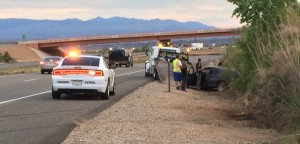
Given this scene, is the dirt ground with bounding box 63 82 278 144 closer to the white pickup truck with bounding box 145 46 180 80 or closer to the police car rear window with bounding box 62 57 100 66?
the police car rear window with bounding box 62 57 100 66

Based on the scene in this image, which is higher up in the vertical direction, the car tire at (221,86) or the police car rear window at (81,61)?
the police car rear window at (81,61)

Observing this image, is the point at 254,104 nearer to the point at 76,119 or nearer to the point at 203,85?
the point at 76,119

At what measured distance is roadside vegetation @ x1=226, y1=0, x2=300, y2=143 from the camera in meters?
11.7

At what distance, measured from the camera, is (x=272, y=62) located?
14234 mm

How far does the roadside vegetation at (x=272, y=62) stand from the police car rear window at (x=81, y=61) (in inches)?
207

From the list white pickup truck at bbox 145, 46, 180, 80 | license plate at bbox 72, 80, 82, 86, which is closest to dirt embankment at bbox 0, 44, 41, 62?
white pickup truck at bbox 145, 46, 180, 80

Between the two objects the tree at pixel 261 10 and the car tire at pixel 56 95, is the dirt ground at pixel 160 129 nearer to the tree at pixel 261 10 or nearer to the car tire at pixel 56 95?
the car tire at pixel 56 95

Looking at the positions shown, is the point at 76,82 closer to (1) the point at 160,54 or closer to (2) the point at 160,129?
(2) the point at 160,129

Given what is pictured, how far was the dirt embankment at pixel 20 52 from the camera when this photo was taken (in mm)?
105562

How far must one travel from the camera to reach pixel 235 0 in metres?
19.8

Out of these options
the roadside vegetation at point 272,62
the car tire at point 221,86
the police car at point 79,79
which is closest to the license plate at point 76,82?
the police car at point 79,79

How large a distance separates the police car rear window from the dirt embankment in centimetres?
8701

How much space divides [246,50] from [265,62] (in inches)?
139

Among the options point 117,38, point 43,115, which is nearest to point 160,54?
point 43,115
